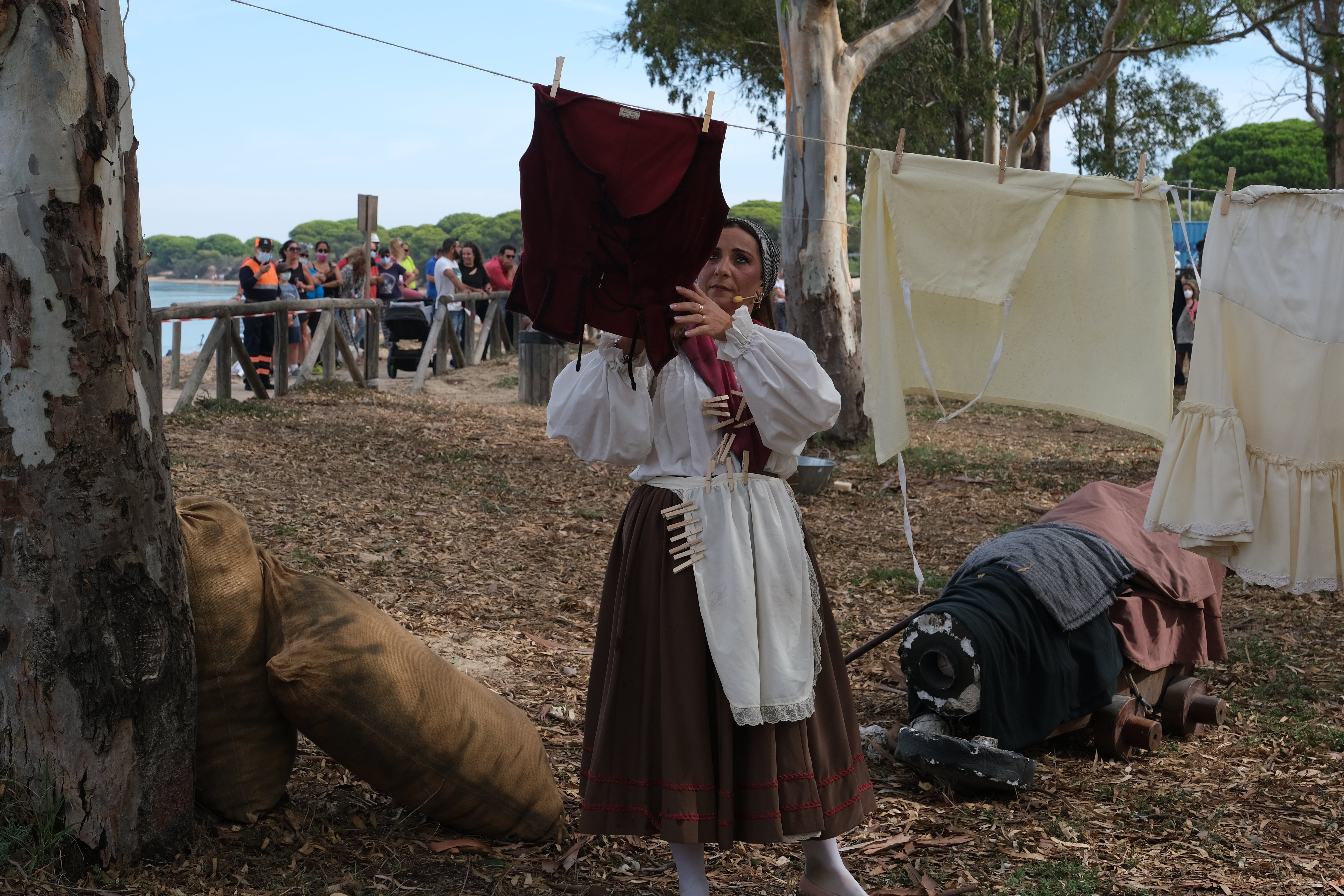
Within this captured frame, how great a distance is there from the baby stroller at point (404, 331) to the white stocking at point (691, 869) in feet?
39.6

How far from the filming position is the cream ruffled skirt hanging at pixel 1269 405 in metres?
3.53

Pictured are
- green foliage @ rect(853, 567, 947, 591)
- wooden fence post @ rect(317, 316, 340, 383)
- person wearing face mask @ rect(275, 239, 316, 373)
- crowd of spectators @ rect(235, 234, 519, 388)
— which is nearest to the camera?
green foliage @ rect(853, 567, 947, 591)

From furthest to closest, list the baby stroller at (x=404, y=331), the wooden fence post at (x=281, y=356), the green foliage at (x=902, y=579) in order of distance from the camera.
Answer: the baby stroller at (x=404, y=331) < the wooden fence post at (x=281, y=356) < the green foliage at (x=902, y=579)

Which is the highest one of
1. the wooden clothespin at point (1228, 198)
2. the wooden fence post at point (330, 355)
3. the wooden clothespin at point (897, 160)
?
the wooden clothespin at point (897, 160)

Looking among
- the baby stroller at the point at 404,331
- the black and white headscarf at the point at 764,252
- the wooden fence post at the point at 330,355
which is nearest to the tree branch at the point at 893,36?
the wooden fence post at the point at 330,355

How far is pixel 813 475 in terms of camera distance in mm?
8211

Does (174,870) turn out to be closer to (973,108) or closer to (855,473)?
(855,473)

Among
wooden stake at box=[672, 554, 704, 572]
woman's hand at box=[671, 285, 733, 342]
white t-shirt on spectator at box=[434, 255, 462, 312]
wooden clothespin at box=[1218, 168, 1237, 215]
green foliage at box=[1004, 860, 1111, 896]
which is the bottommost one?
green foliage at box=[1004, 860, 1111, 896]

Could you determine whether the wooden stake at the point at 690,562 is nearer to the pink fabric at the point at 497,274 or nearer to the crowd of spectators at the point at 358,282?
the crowd of spectators at the point at 358,282

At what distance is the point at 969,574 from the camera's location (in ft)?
13.3

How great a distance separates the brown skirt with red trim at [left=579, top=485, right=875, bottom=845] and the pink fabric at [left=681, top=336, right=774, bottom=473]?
22cm

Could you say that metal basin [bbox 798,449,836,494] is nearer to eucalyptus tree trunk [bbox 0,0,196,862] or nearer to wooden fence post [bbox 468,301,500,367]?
eucalyptus tree trunk [bbox 0,0,196,862]

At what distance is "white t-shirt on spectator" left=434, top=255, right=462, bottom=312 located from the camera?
15.8m

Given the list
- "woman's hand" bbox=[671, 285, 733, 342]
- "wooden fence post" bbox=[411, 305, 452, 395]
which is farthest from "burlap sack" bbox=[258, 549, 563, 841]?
"wooden fence post" bbox=[411, 305, 452, 395]
